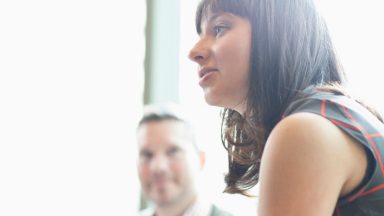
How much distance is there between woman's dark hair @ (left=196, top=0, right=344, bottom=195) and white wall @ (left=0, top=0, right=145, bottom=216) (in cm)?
196

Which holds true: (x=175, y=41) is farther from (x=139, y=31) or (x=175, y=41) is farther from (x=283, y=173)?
(x=283, y=173)

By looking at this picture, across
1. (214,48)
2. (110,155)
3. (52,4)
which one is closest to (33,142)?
(110,155)

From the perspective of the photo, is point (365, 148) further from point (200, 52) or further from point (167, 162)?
point (167, 162)

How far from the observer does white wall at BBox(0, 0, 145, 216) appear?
119 inches

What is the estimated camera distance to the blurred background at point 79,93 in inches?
119

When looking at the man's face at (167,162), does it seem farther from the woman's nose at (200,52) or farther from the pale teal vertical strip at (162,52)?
the woman's nose at (200,52)

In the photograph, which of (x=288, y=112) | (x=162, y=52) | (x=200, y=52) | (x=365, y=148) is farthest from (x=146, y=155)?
(x=365, y=148)

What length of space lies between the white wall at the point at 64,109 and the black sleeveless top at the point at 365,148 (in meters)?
2.22

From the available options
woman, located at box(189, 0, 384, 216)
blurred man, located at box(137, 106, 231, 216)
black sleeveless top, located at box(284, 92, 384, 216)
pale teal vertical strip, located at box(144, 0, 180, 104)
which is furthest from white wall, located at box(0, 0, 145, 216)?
black sleeveless top, located at box(284, 92, 384, 216)

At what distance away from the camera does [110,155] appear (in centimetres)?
309

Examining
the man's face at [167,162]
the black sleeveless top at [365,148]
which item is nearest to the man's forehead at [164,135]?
the man's face at [167,162]

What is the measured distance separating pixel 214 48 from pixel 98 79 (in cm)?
200

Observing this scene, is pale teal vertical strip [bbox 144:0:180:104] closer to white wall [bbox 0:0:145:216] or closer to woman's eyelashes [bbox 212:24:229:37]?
white wall [bbox 0:0:145:216]

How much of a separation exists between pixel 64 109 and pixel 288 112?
2.23 metres
